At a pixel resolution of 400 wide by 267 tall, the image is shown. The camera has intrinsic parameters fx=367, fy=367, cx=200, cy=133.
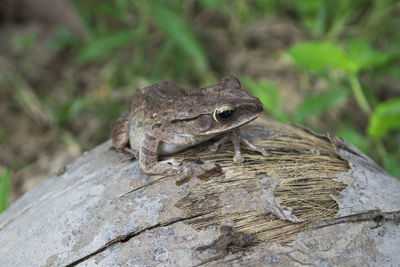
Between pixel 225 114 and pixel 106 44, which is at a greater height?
pixel 106 44

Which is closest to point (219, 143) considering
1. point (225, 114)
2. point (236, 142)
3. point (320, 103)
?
point (236, 142)

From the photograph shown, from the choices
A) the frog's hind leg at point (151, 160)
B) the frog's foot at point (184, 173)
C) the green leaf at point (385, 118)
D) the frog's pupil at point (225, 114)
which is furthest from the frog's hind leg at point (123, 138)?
the green leaf at point (385, 118)

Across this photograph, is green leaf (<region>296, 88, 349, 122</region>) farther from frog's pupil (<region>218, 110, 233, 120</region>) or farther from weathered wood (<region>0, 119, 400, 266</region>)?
frog's pupil (<region>218, 110, 233, 120</region>)

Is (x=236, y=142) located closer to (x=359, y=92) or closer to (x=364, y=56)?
(x=364, y=56)

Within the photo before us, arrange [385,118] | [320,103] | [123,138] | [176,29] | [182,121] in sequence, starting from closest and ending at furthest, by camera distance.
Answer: [182,121] → [123,138] → [385,118] → [320,103] → [176,29]

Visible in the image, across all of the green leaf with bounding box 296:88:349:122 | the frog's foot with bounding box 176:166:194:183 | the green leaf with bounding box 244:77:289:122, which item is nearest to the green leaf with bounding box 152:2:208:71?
the green leaf with bounding box 244:77:289:122

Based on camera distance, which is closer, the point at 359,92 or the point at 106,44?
the point at 359,92

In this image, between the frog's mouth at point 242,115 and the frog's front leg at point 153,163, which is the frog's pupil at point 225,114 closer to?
A: the frog's mouth at point 242,115

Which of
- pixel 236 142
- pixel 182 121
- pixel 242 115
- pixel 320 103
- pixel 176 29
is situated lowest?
pixel 236 142
